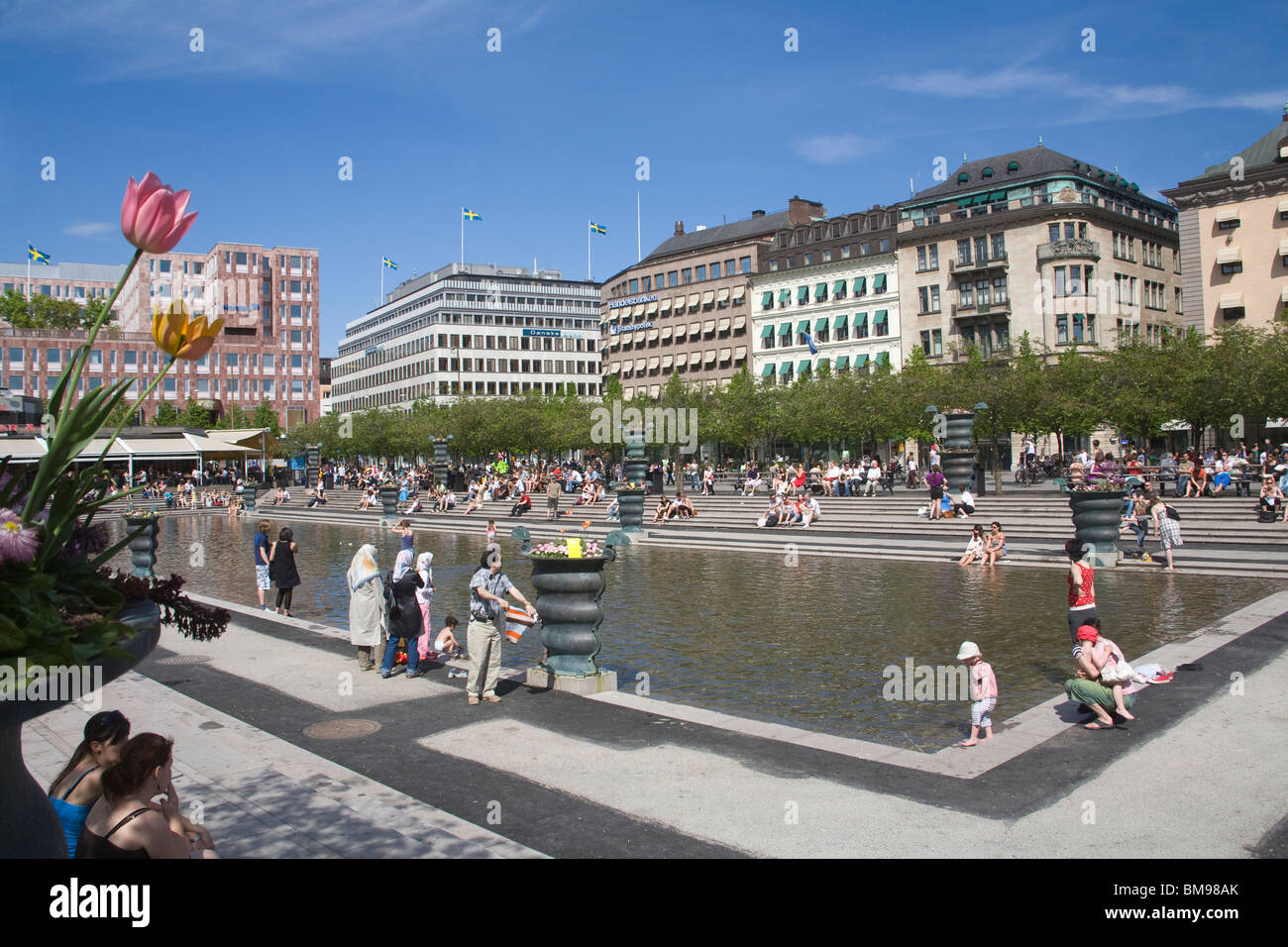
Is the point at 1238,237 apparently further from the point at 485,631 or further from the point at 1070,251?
the point at 485,631

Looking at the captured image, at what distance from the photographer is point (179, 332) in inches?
106

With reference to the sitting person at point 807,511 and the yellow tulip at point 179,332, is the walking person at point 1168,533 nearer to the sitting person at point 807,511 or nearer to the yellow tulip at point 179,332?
the sitting person at point 807,511

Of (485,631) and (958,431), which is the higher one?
(958,431)

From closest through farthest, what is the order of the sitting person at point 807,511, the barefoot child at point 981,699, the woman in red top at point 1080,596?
the barefoot child at point 981,699
the woman in red top at point 1080,596
the sitting person at point 807,511

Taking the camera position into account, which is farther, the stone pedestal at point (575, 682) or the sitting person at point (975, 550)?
the sitting person at point (975, 550)

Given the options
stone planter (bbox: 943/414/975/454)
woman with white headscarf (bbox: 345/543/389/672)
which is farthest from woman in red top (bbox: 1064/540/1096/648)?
stone planter (bbox: 943/414/975/454)

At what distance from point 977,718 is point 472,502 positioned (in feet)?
117

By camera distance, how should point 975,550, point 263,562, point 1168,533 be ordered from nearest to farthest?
point 263,562, point 1168,533, point 975,550

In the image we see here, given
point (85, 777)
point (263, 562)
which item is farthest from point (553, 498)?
point (85, 777)

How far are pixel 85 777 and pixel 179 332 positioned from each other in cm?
318

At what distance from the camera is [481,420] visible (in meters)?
66.9

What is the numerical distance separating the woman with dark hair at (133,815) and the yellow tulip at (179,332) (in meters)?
2.48

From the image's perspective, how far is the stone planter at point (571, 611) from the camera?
10438mm

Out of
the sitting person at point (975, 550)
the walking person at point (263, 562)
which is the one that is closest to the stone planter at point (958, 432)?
the sitting person at point (975, 550)
